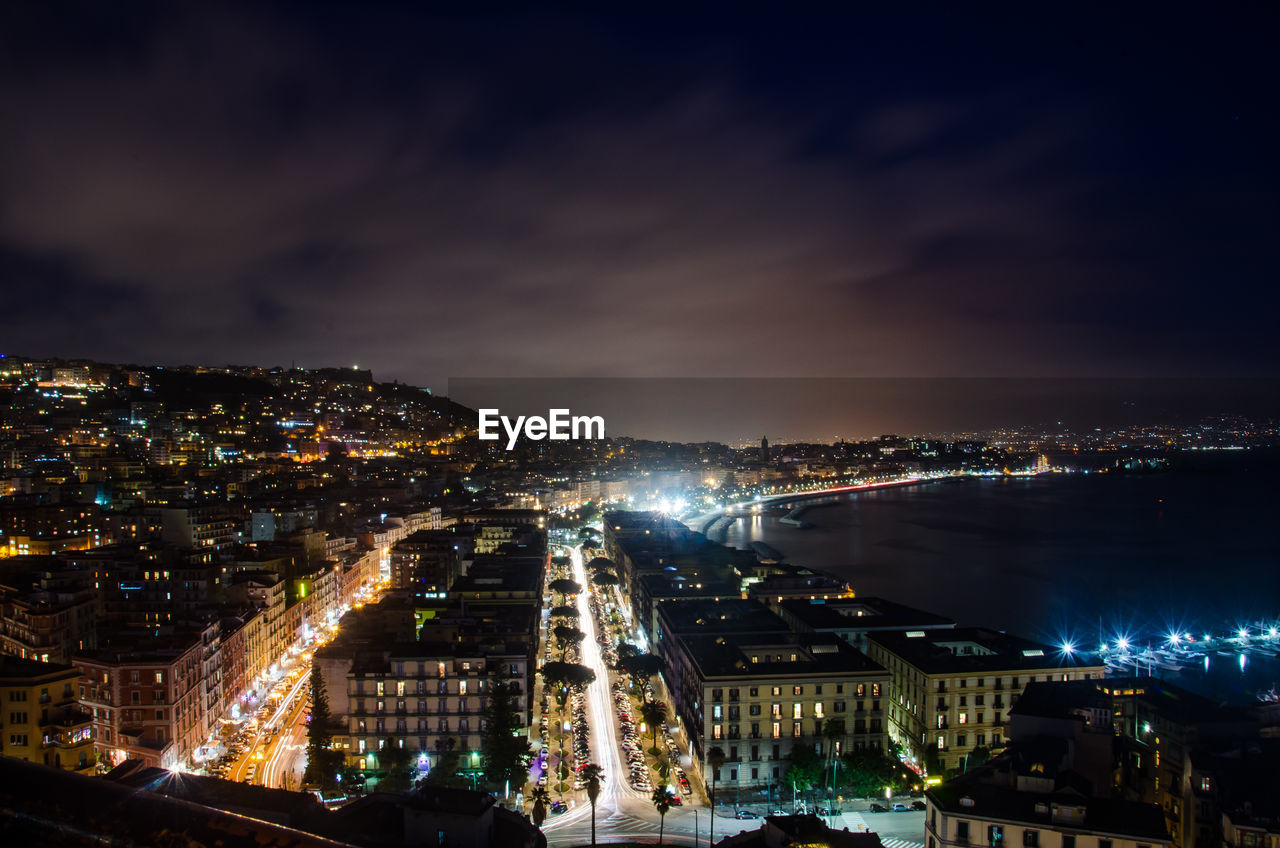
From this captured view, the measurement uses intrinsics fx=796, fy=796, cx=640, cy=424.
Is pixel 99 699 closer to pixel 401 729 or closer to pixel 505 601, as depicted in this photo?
pixel 401 729

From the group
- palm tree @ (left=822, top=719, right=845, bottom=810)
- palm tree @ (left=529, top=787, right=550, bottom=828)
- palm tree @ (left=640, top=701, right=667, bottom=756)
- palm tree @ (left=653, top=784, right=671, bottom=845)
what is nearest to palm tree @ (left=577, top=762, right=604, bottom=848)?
palm tree @ (left=529, top=787, right=550, bottom=828)

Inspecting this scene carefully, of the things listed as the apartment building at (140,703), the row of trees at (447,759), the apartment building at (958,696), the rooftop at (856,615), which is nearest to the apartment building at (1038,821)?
the apartment building at (958,696)

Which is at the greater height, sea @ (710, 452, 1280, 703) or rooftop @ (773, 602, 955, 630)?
rooftop @ (773, 602, 955, 630)

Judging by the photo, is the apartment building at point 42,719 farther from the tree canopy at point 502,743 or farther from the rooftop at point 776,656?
the rooftop at point 776,656

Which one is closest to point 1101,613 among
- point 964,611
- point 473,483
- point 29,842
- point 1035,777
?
point 964,611

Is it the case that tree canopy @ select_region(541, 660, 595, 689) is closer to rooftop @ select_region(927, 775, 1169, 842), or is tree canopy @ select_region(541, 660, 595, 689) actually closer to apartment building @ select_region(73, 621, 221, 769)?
apartment building @ select_region(73, 621, 221, 769)

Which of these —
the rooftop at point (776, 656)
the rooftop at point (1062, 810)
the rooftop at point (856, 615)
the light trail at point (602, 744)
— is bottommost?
the light trail at point (602, 744)
